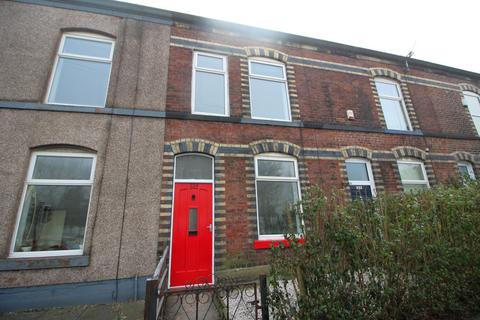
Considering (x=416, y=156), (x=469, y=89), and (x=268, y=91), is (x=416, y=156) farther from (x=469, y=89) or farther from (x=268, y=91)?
(x=469, y=89)

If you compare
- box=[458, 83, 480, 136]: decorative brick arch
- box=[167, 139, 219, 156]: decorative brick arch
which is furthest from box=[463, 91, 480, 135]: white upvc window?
box=[167, 139, 219, 156]: decorative brick arch

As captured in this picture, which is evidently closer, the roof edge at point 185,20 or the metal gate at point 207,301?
the metal gate at point 207,301

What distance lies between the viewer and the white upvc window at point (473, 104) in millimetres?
10173

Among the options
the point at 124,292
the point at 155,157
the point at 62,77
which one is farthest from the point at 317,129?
the point at 62,77

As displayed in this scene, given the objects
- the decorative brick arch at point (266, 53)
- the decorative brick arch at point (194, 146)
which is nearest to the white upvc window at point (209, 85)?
the decorative brick arch at point (266, 53)

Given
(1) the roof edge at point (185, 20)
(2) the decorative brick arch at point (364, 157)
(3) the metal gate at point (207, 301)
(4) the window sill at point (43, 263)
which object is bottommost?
(3) the metal gate at point (207, 301)

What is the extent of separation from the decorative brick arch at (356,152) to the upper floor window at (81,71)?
712 cm

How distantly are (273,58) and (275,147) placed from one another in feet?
10.9

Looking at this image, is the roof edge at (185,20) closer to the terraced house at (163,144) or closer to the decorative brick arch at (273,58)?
the terraced house at (163,144)

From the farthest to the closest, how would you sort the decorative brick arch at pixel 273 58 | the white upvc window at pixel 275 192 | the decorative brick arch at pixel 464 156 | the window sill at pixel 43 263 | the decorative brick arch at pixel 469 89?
the decorative brick arch at pixel 469 89, the decorative brick arch at pixel 464 156, the decorative brick arch at pixel 273 58, the white upvc window at pixel 275 192, the window sill at pixel 43 263

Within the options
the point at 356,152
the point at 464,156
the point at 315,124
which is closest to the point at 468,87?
the point at 464,156

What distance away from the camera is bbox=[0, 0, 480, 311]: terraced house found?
192 inches

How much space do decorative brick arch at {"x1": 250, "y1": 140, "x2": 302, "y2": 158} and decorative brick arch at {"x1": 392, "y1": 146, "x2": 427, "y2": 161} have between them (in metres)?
3.68

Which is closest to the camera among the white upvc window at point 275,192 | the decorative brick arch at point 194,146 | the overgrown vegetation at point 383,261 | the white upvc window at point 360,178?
the overgrown vegetation at point 383,261
